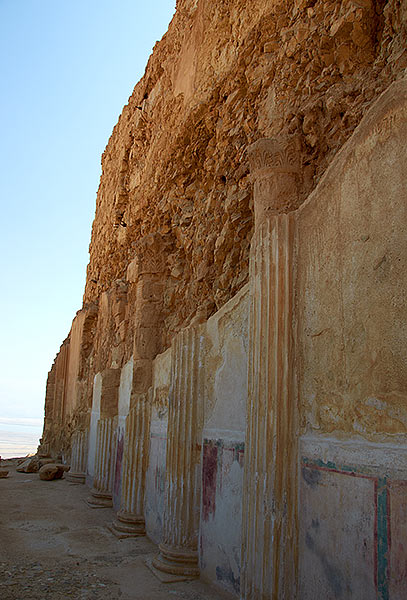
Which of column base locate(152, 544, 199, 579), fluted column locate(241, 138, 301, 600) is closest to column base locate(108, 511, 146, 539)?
column base locate(152, 544, 199, 579)

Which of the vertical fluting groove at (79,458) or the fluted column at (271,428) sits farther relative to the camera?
the vertical fluting groove at (79,458)

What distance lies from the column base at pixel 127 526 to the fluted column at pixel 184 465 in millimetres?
1383

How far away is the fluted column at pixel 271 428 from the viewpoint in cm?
320

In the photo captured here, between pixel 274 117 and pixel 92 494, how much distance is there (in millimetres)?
6502

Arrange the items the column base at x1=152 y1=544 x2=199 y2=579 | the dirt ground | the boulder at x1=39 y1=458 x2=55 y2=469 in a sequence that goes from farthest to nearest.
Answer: the boulder at x1=39 y1=458 x2=55 y2=469 → the column base at x1=152 y1=544 x2=199 y2=579 → the dirt ground

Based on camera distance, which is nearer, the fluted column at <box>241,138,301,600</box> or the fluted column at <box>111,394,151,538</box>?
the fluted column at <box>241,138,301,600</box>

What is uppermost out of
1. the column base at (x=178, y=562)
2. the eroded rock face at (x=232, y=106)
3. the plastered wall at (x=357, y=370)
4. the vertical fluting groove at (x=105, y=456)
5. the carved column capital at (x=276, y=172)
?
the eroded rock face at (x=232, y=106)

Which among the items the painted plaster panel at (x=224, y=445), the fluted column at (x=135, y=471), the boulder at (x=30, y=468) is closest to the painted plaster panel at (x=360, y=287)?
the painted plaster panel at (x=224, y=445)

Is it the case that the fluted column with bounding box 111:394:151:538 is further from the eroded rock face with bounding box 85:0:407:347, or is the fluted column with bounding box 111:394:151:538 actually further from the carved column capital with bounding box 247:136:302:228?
the carved column capital with bounding box 247:136:302:228

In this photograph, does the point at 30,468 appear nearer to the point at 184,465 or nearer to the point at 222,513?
the point at 184,465

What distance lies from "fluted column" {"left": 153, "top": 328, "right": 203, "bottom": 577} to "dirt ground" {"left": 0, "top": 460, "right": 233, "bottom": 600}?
24cm

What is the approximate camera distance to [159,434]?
20.1ft

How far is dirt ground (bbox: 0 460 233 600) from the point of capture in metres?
4.13

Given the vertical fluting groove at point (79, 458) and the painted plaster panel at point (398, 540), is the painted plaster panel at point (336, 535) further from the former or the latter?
the vertical fluting groove at point (79, 458)
